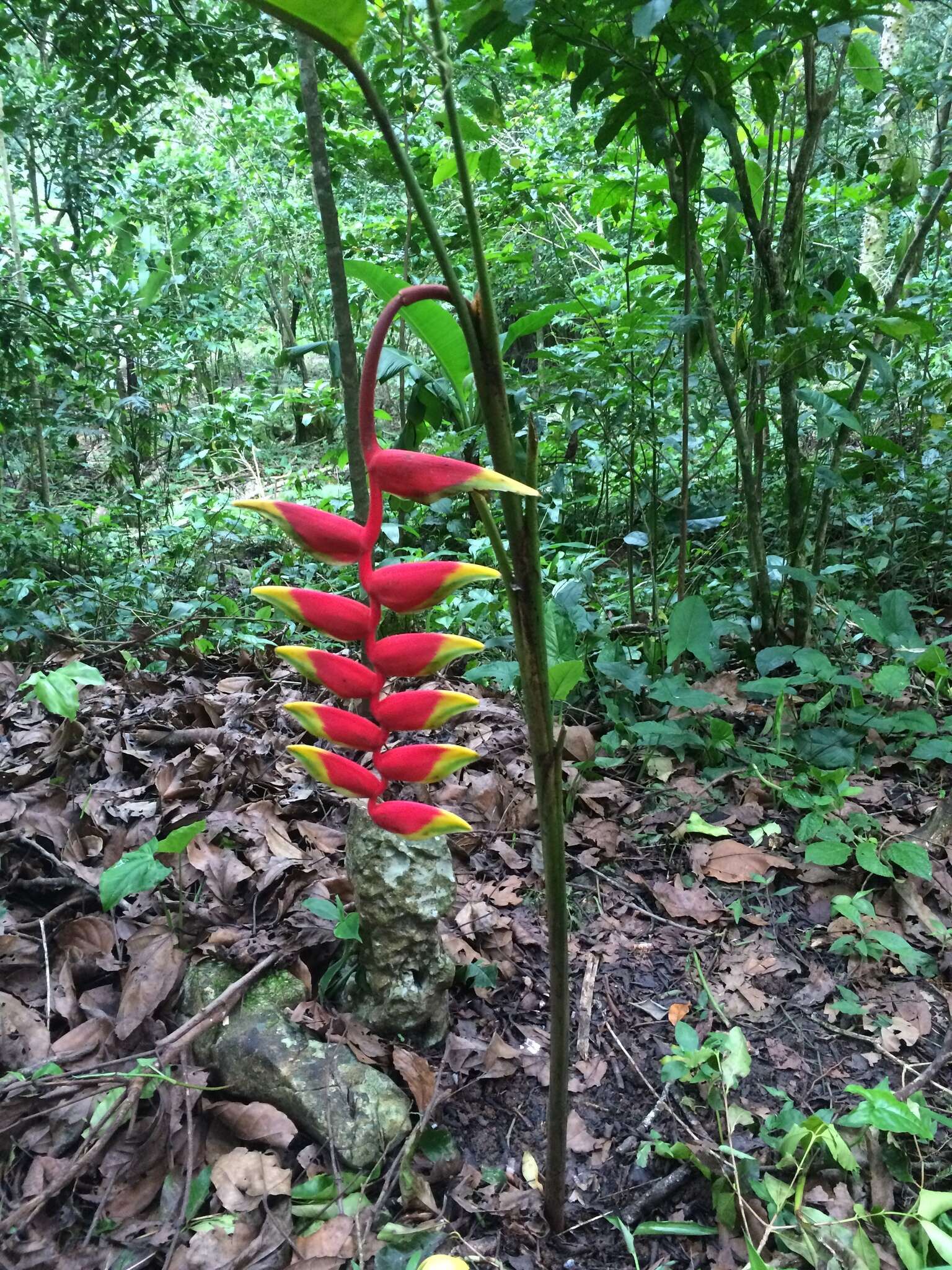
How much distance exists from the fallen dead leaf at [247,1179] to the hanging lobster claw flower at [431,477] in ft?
3.27

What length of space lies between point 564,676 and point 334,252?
0.97 metres

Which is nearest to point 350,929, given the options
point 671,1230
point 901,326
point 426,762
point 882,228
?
point 671,1230

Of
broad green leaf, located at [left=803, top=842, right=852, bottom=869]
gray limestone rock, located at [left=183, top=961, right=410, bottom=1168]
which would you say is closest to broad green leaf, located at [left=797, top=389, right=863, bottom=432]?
broad green leaf, located at [left=803, top=842, right=852, bottom=869]

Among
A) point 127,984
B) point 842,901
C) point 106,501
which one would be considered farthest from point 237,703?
point 106,501

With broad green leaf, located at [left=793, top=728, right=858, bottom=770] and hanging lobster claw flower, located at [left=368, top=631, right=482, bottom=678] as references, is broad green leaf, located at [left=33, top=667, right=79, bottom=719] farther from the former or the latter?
broad green leaf, located at [left=793, top=728, right=858, bottom=770]

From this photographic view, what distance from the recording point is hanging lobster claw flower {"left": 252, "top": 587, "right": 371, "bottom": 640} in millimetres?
641

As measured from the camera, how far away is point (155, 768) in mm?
1800

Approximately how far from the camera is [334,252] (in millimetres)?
1515

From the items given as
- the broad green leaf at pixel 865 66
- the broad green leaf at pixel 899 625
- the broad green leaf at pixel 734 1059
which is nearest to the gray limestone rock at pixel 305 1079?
the broad green leaf at pixel 734 1059

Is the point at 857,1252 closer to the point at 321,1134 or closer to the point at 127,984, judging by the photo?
the point at 321,1134

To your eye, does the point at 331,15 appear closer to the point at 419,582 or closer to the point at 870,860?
the point at 419,582

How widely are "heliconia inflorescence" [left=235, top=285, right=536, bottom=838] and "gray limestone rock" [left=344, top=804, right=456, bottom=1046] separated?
56cm

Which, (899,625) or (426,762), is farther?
(899,625)

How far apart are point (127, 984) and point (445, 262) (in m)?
1.23
